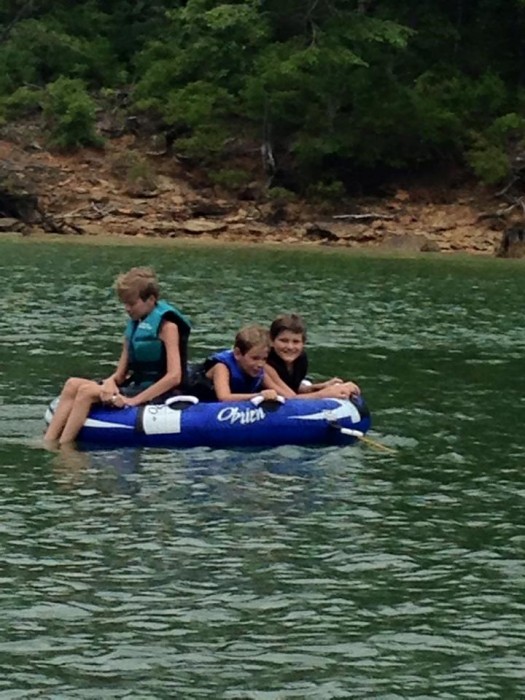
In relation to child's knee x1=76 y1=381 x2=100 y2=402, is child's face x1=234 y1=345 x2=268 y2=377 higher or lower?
higher

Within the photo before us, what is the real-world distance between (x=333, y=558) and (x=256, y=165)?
3752 centimetres

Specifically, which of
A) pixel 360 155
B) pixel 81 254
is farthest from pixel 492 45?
pixel 81 254

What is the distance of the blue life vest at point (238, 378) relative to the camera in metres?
13.6

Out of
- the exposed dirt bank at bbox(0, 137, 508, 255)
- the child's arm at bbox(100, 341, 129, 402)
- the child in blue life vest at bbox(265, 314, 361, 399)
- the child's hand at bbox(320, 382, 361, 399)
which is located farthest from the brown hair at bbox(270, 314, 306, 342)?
the exposed dirt bank at bbox(0, 137, 508, 255)

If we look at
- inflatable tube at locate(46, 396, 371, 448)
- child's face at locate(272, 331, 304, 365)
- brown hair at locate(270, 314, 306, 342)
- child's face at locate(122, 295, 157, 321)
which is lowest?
inflatable tube at locate(46, 396, 371, 448)

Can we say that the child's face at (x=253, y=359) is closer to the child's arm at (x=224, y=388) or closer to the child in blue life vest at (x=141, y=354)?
the child's arm at (x=224, y=388)

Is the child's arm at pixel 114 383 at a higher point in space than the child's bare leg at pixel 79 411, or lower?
higher

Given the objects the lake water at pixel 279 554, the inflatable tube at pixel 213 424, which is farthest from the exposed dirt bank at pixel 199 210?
the inflatable tube at pixel 213 424

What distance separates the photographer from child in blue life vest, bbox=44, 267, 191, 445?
521 inches

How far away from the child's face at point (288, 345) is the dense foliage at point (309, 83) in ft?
103

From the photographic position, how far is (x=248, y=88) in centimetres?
4638

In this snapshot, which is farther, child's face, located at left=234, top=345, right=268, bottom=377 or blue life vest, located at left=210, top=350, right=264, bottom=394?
blue life vest, located at left=210, top=350, right=264, bottom=394

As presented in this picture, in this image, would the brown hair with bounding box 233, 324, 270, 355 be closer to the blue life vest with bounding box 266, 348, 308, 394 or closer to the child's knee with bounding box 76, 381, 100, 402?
the blue life vest with bounding box 266, 348, 308, 394

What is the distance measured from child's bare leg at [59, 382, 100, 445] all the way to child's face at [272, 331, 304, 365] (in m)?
1.49
